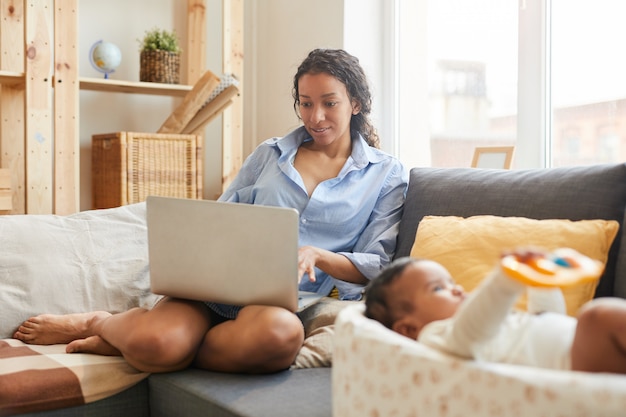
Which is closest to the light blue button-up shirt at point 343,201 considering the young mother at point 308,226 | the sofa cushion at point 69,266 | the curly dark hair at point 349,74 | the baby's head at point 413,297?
the young mother at point 308,226

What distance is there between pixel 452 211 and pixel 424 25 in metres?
1.41

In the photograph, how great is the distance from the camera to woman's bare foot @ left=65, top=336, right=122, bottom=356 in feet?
5.90

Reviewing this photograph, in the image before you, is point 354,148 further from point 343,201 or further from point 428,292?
point 428,292

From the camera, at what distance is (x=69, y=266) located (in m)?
2.08

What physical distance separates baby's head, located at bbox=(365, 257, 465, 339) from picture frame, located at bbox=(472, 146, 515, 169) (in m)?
1.33

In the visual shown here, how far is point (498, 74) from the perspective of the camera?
8.98 ft

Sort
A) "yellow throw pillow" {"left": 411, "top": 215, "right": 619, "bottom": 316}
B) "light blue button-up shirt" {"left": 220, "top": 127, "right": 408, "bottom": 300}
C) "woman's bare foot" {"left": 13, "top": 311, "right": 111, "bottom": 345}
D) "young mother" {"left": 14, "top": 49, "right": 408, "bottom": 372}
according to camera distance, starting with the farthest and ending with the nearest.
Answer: "light blue button-up shirt" {"left": 220, "top": 127, "right": 408, "bottom": 300}, "woman's bare foot" {"left": 13, "top": 311, "right": 111, "bottom": 345}, "young mother" {"left": 14, "top": 49, "right": 408, "bottom": 372}, "yellow throw pillow" {"left": 411, "top": 215, "right": 619, "bottom": 316}

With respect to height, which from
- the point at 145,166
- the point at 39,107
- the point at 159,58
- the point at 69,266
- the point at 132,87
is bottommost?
the point at 69,266

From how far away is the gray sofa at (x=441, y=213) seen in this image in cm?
146

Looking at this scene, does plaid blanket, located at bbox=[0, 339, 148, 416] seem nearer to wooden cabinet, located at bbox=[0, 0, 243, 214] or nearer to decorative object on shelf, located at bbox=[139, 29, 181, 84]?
wooden cabinet, located at bbox=[0, 0, 243, 214]

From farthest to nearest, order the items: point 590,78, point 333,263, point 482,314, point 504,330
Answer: point 590,78, point 333,263, point 504,330, point 482,314

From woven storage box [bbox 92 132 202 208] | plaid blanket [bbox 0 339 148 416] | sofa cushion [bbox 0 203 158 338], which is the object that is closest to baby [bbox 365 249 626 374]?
plaid blanket [bbox 0 339 148 416]

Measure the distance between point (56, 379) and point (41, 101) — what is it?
156 centimetres

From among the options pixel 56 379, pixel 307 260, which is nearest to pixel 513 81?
pixel 307 260
